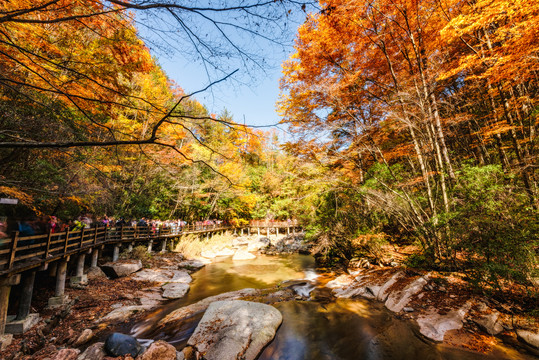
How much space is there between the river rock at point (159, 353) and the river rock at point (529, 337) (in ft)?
19.6

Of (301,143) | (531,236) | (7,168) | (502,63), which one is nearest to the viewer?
(531,236)

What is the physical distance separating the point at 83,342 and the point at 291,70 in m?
12.3

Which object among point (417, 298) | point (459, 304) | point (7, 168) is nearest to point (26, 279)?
point (7, 168)

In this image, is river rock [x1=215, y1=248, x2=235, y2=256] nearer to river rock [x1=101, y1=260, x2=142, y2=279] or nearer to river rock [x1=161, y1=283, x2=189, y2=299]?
river rock [x1=101, y1=260, x2=142, y2=279]

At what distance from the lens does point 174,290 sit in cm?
751

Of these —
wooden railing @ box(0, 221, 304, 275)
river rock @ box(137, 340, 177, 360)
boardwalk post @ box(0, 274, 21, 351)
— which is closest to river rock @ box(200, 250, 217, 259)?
wooden railing @ box(0, 221, 304, 275)

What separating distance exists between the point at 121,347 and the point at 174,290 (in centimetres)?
417

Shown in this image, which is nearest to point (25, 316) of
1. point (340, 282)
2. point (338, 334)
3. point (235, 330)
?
point (235, 330)

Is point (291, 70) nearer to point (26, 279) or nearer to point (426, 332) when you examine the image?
point (426, 332)

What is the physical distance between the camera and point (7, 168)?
22.2ft

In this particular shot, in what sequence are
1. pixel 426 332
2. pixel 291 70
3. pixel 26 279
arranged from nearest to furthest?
pixel 426 332
pixel 26 279
pixel 291 70

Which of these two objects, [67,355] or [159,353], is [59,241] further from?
[159,353]

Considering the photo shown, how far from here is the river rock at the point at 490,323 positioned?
3.60m

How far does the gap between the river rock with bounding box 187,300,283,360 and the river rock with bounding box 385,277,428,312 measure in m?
2.82
